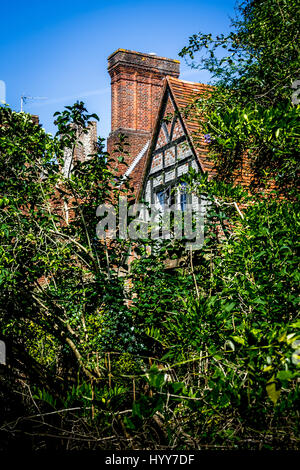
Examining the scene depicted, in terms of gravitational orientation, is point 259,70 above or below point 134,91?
below

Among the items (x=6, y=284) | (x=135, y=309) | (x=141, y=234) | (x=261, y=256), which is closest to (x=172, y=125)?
(x=141, y=234)

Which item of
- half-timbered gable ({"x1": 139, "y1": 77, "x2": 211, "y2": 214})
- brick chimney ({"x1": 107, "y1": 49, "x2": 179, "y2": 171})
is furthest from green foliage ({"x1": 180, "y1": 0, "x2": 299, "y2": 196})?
brick chimney ({"x1": 107, "y1": 49, "x2": 179, "y2": 171})

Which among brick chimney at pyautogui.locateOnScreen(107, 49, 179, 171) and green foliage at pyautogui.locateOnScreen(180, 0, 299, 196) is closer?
green foliage at pyautogui.locateOnScreen(180, 0, 299, 196)

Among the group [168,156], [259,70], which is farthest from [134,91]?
[259,70]

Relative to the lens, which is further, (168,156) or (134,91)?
(134,91)

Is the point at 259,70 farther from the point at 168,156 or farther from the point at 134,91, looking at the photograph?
the point at 134,91

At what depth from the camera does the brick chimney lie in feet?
58.3

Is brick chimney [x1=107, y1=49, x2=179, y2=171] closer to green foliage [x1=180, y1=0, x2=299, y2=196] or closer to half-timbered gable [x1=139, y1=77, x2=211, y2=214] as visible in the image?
half-timbered gable [x1=139, y1=77, x2=211, y2=214]

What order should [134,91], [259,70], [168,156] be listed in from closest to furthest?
[259,70] → [168,156] → [134,91]

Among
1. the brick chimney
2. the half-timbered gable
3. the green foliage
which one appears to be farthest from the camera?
the brick chimney

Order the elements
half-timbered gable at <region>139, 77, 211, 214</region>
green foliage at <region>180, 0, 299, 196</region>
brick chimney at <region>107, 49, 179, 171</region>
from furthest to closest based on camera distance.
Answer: brick chimney at <region>107, 49, 179, 171</region>
half-timbered gable at <region>139, 77, 211, 214</region>
green foliage at <region>180, 0, 299, 196</region>

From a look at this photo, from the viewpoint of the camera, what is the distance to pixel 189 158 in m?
10.9

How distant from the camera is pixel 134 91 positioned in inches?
711

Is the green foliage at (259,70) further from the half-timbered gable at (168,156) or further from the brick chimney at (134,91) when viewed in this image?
the brick chimney at (134,91)
